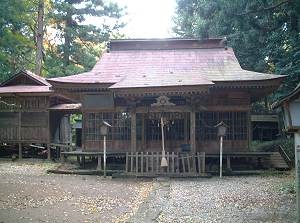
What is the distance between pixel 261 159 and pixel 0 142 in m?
13.9

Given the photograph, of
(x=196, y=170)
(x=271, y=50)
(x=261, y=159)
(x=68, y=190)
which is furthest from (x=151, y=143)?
(x=271, y=50)

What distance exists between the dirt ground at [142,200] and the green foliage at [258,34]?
6.93 m

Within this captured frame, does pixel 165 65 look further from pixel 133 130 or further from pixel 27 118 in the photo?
pixel 27 118

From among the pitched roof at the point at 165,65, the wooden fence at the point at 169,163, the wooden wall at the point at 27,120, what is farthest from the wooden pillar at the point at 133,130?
the wooden wall at the point at 27,120

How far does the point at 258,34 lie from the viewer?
2202 centimetres

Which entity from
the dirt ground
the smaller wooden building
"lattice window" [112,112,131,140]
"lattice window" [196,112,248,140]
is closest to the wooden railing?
"lattice window" [196,112,248,140]

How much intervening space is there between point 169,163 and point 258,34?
11.0m

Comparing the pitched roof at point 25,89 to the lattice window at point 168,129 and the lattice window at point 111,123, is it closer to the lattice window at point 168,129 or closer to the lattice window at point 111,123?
the lattice window at point 111,123

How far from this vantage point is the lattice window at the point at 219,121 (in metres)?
16.7

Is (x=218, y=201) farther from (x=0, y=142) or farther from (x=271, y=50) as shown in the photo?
(x=0, y=142)

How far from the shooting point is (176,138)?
1692 centimetres

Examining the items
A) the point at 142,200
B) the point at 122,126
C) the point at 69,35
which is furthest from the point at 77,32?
the point at 142,200

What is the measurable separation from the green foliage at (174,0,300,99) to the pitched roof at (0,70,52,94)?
1055 cm

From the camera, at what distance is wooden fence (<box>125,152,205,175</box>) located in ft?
48.3
